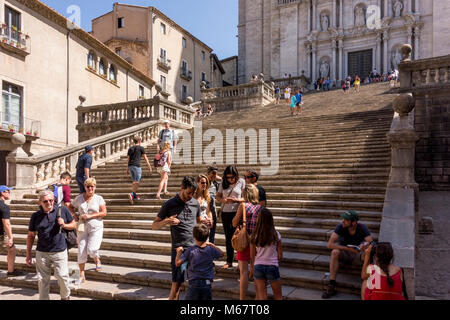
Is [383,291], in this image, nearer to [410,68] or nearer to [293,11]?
[410,68]

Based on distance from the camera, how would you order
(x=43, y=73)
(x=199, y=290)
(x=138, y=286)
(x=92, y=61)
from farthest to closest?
(x=92, y=61)
(x=43, y=73)
(x=138, y=286)
(x=199, y=290)

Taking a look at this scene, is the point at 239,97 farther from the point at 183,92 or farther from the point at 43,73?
the point at 183,92

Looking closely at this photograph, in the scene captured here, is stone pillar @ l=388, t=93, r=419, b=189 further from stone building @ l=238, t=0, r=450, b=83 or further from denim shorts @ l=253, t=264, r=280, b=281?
stone building @ l=238, t=0, r=450, b=83

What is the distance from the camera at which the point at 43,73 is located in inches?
780

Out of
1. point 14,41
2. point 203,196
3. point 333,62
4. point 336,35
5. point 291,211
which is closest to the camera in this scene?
point 203,196

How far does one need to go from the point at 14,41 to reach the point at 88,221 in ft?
53.6

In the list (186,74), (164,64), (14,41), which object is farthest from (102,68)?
(186,74)

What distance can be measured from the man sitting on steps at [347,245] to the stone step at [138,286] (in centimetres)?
23

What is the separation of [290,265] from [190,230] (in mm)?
1904

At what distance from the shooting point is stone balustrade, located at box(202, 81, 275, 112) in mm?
23641

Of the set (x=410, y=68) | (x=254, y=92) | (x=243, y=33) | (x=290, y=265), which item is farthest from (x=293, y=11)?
(x=290, y=265)

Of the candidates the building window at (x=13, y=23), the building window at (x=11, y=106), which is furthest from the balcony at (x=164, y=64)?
the building window at (x=11, y=106)

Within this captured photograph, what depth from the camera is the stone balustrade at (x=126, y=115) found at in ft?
48.2

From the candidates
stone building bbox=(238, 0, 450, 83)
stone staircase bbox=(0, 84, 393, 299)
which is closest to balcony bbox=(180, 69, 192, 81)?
stone building bbox=(238, 0, 450, 83)
